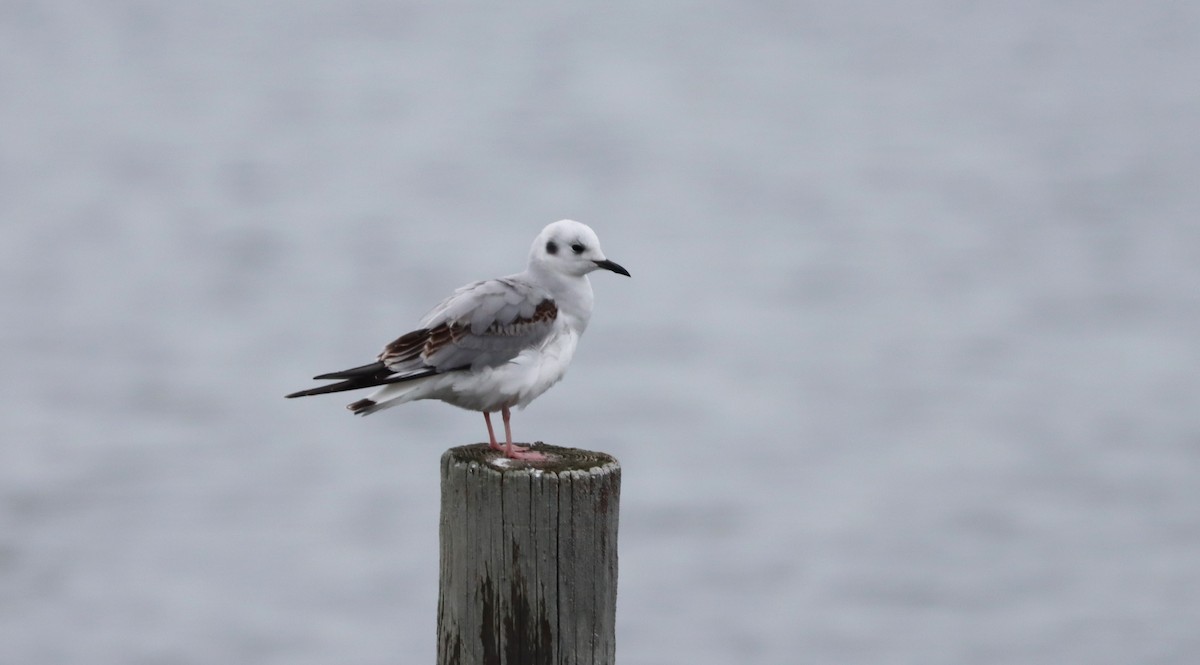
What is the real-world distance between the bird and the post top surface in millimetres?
145

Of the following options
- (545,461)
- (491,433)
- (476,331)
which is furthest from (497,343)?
(545,461)

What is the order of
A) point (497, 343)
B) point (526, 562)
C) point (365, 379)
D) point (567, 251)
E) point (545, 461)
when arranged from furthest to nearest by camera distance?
point (567, 251)
point (497, 343)
point (365, 379)
point (545, 461)
point (526, 562)

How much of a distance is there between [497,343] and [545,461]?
95 centimetres

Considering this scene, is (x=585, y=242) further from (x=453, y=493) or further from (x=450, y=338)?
(x=453, y=493)

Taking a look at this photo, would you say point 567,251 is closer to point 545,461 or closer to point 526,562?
point 545,461

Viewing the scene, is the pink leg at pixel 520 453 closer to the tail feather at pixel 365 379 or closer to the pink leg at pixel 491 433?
the pink leg at pixel 491 433

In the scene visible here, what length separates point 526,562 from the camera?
400 centimetres

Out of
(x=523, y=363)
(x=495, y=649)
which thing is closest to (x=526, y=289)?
(x=523, y=363)

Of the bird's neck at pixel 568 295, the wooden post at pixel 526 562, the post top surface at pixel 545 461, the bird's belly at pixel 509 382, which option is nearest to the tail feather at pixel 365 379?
the bird's belly at pixel 509 382

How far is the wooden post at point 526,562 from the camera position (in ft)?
13.1

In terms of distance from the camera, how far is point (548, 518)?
4012 millimetres

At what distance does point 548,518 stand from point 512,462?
267mm

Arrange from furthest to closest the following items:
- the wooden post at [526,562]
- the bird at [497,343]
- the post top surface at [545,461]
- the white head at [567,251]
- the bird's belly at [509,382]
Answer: the white head at [567,251], the bird's belly at [509,382], the bird at [497,343], the post top surface at [545,461], the wooden post at [526,562]

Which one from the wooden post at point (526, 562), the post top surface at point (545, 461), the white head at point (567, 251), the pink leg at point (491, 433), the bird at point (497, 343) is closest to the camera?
the wooden post at point (526, 562)
